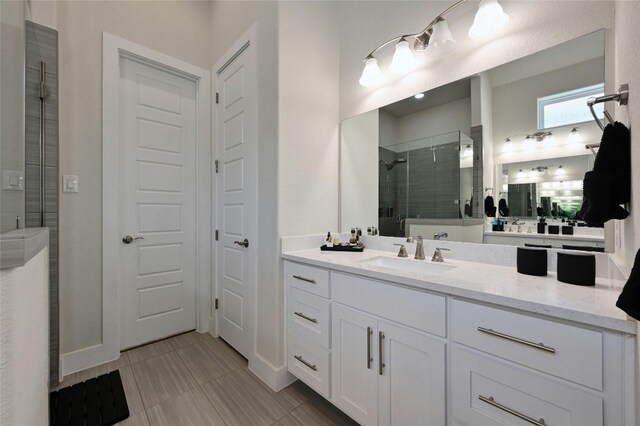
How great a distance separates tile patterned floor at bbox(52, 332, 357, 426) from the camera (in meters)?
1.47

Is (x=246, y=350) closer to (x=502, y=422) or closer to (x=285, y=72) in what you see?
(x=502, y=422)

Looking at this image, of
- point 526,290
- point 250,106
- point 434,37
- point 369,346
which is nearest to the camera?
point 526,290

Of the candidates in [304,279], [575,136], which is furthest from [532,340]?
[304,279]

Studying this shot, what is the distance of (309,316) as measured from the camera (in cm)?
154

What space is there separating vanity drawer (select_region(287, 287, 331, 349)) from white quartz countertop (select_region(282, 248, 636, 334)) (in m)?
0.30

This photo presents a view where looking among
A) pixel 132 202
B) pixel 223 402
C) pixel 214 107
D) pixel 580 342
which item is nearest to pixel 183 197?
pixel 132 202

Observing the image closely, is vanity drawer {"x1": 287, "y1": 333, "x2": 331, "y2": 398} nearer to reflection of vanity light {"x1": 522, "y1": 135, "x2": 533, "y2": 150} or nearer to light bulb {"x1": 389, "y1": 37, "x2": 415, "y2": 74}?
reflection of vanity light {"x1": 522, "y1": 135, "x2": 533, "y2": 150}

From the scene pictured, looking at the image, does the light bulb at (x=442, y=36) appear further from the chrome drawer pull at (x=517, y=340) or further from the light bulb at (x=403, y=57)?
the chrome drawer pull at (x=517, y=340)

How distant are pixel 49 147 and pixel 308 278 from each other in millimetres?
1948

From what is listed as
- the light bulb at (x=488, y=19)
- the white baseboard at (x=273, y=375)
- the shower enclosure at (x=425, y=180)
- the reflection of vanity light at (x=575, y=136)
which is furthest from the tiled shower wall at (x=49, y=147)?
the reflection of vanity light at (x=575, y=136)

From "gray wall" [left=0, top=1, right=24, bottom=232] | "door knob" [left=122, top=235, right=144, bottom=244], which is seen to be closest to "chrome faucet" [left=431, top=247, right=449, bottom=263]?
"gray wall" [left=0, top=1, right=24, bottom=232]

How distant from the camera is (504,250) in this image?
4.33 ft

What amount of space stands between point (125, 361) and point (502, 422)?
2456mm

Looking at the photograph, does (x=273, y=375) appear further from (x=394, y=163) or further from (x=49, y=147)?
(x=49, y=147)
